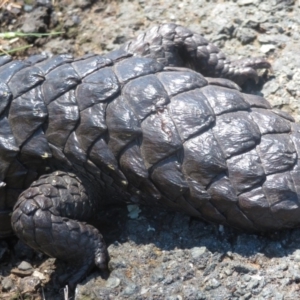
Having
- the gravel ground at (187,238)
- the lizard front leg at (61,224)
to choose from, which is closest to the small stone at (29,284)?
the gravel ground at (187,238)

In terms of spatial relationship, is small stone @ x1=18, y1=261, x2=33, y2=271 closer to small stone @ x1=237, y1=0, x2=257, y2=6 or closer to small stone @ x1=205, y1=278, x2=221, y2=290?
small stone @ x1=205, y1=278, x2=221, y2=290

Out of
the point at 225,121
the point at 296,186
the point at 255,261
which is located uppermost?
the point at 225,121

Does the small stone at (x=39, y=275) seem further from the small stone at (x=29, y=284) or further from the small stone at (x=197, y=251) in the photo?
the small stone at (x=197, y=251)

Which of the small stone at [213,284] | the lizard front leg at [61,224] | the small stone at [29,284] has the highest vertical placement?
the lizard front leg at [61,224]

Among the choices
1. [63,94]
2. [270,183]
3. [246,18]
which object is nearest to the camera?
[270,183]

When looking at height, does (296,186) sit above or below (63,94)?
below

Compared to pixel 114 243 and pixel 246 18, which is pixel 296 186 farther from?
pixel 246 18

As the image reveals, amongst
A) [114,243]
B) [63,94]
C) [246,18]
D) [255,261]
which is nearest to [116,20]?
[246,18]
